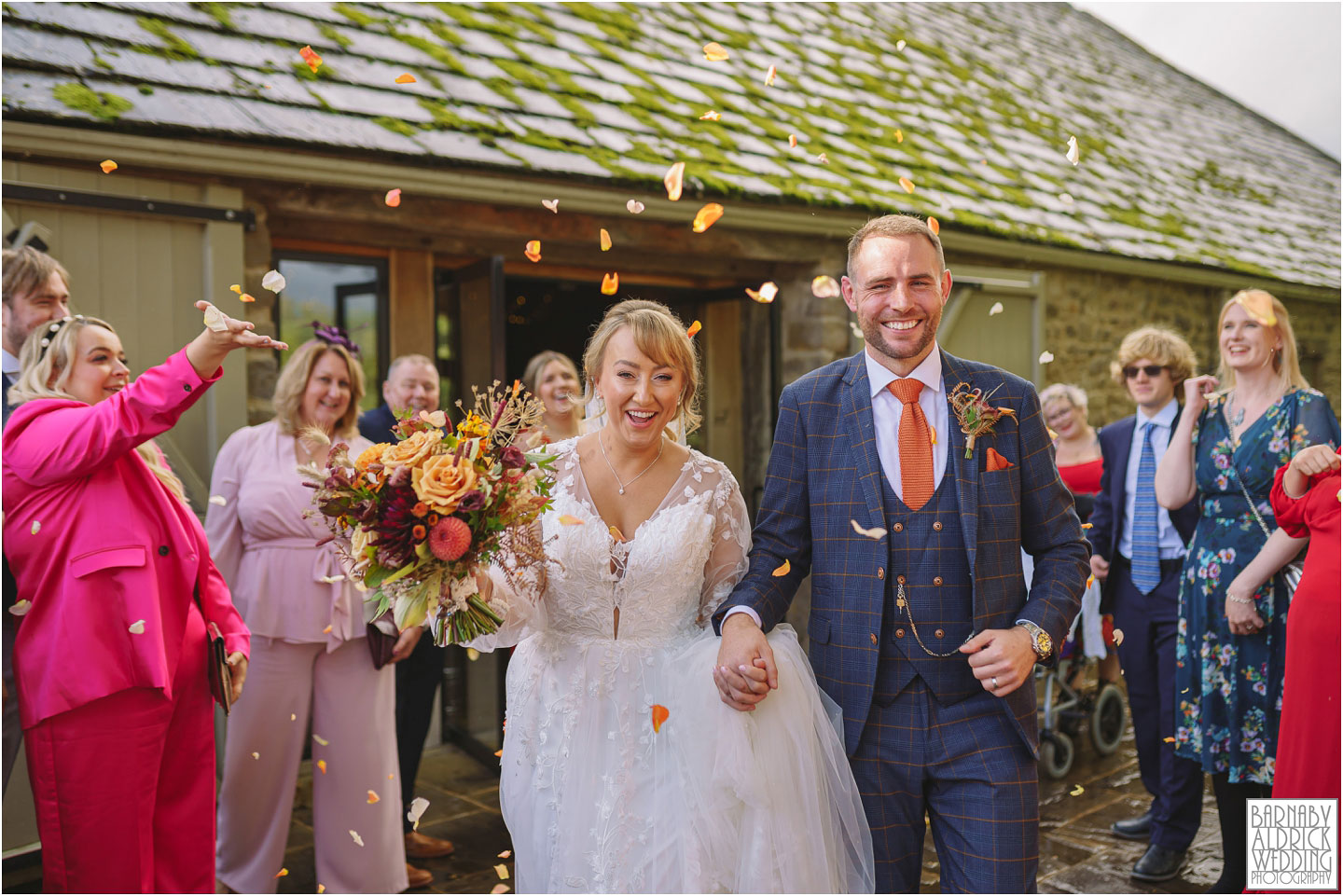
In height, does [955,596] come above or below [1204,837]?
above

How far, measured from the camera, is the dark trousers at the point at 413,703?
4805 mm

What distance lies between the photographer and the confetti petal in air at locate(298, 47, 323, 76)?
5.41 meters

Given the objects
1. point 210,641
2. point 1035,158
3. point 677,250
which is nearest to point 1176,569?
point 677,250

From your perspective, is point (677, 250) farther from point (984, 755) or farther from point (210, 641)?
point (984, 755)

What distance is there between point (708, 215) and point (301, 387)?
9.51 feet

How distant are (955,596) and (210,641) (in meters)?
2.42

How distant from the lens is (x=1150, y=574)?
4691mm

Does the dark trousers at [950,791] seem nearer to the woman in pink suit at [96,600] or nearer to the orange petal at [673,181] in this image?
the woman in pink suit at [96,600]

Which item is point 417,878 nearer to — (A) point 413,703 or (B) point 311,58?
(A) point 413,703

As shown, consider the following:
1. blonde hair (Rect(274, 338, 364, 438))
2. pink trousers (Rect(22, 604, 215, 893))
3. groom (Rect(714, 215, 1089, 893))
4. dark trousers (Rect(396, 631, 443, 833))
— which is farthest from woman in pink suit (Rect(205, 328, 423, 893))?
groom (Rect(714, 215, 1089, 893))

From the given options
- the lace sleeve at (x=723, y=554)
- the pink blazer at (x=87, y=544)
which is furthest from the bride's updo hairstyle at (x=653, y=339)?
the pink blazer at (x=87, y=544)

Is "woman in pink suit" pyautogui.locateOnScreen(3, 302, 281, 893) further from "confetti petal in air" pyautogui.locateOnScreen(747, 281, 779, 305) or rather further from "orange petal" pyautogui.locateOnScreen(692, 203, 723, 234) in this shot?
"confetti petal in air" pyautogui.locateOnScreen(747, 281, 779, 305)

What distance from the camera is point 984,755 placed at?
2514 mm

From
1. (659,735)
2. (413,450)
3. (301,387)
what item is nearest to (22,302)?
(301,387)
